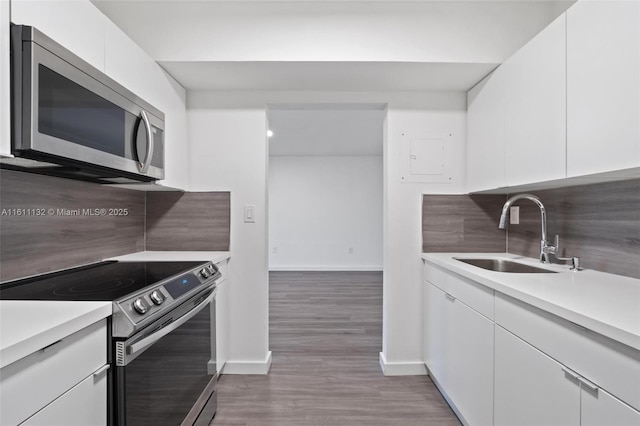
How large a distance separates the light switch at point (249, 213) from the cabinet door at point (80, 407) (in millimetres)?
1428

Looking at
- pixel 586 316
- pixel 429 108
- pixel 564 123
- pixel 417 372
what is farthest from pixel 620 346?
pixel 429 108

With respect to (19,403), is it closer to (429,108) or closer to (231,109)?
(231,109)

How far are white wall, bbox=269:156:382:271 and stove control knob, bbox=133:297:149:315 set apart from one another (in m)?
5.31

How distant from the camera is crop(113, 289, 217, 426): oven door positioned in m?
0.97

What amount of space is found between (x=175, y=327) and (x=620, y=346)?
1454 millimetres

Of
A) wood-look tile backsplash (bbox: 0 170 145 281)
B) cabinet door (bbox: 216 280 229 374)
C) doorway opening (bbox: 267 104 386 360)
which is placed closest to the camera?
wood-look tile backsplash (bbox: 0 170 145 281)

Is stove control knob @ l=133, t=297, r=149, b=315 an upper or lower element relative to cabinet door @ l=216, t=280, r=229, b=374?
upper

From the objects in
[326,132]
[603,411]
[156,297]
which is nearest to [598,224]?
[603,411]

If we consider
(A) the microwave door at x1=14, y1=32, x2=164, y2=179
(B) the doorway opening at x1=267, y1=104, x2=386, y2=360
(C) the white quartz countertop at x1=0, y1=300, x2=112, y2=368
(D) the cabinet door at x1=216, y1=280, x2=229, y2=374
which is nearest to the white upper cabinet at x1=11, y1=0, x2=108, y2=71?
(A) the microwave door at x1=14, y1=32, x2=164, y2=179

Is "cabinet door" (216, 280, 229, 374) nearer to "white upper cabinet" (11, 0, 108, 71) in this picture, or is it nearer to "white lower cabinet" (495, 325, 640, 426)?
"white upper cabinet" (11, 0, 108, 71)

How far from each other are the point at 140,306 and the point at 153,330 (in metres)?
0.13

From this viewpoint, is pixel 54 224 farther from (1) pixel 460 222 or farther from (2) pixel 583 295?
(1) pixel 460 222

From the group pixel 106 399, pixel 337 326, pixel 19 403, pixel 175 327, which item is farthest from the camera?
pixel 337 326

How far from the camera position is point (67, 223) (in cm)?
154
